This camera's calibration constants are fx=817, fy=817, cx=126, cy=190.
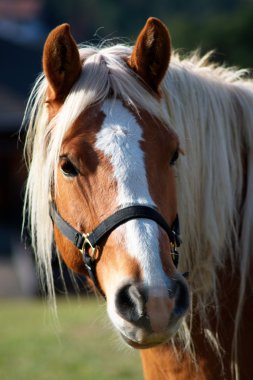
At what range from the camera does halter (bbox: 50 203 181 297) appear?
299cm

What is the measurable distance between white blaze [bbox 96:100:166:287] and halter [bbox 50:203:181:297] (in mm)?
26

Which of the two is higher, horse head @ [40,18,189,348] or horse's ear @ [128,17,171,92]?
horse's ear @ [128,17,171,92]

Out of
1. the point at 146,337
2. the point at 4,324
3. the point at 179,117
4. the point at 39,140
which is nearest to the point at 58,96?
the point at 39,140

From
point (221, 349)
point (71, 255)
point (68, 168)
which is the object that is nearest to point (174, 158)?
point (68, 168)

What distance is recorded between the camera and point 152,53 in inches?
134

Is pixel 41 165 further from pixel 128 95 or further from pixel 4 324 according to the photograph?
pixel 4 324

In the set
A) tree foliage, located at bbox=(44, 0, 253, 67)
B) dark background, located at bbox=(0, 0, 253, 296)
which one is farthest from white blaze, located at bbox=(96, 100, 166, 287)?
tree foliage, located at bbox=(44, 0, 253, 67)

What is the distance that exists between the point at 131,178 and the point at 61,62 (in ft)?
2.14

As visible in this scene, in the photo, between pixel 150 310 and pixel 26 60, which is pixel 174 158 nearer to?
pixel 150 310

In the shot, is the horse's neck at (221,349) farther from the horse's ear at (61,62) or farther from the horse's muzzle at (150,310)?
the horse's ear at (61,62)

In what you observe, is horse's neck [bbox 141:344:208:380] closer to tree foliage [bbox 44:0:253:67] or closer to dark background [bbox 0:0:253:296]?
dark background [bbox 0:0:253:296]

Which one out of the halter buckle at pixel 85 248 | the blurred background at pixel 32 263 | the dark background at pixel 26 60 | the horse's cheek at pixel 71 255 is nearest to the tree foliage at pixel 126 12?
the dark background at pixel 26 60

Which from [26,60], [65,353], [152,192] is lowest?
[26,60]

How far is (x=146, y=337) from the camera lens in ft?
9.46
